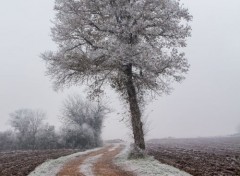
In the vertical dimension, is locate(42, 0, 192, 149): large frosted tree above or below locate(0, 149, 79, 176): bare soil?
above

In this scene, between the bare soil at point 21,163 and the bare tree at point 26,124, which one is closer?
the bare soil at point 21,163

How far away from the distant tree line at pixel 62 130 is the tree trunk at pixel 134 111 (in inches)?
1703

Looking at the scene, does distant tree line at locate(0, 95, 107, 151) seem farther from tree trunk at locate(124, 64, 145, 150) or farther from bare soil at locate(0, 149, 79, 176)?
tree trunk at locate(124, 64, 145, 150)

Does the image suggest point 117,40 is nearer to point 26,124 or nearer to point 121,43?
point 121,43

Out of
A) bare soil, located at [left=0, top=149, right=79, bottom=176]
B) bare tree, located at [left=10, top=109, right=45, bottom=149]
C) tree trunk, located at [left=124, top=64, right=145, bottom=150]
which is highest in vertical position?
bare tree, located at [left=10, top=109, right=45, bottom=149]

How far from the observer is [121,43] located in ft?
101

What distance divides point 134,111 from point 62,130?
158 ft

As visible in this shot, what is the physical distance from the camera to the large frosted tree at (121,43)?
31.4 m

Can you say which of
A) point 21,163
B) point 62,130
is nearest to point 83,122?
point 62,130

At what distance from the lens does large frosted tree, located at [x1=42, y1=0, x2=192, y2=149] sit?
31.4 m

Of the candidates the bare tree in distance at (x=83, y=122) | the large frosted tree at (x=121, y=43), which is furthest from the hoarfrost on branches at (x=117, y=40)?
the bare tree in distance at (x=83, y=122)

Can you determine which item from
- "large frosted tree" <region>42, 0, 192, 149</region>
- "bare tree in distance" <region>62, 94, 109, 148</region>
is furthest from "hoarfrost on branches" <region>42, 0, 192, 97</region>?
"bare tree in distance" <region>62, 94, 109, 148</region>

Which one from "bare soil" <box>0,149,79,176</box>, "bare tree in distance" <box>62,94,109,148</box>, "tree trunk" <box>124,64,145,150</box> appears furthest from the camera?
"bare tree in distance" <box>62,94,109,148</box>

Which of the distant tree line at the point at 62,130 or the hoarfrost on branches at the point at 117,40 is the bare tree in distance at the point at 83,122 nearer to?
the distant tree line at the point at 62,130
